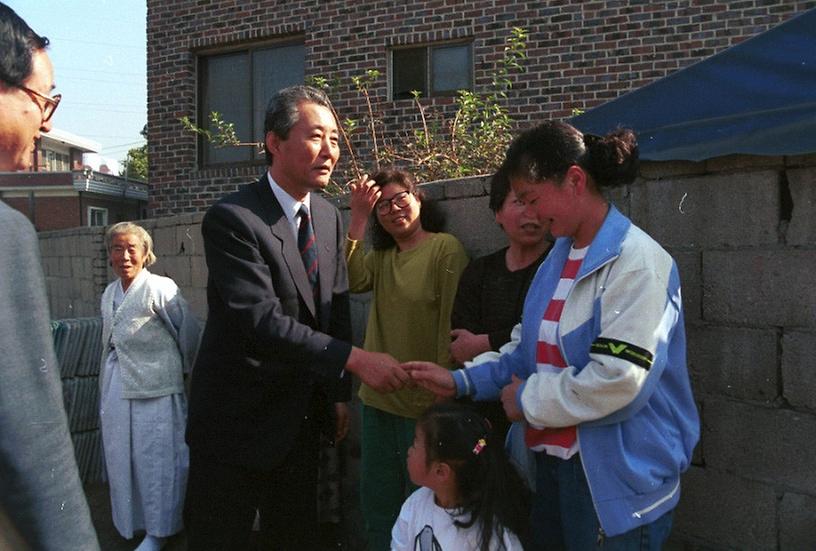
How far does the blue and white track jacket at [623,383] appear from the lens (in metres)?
1.99

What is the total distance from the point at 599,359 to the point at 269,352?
1.28m

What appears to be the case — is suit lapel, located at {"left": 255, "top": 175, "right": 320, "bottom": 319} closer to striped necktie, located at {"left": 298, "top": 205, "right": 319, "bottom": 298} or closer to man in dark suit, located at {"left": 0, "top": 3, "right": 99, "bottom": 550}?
striped necktie, located at {"left": 298, "top": 205, "right": 319, "bottom": 298}

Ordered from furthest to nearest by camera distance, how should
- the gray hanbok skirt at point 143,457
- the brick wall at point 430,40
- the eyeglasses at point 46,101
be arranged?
the brick wall at point 430,40 < the gray hanbok skirt at point 143,457 < the eyeglasses at point 46,101

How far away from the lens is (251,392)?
Result: 288cm

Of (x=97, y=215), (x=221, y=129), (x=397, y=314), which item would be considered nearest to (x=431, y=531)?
(x=397, y=314)

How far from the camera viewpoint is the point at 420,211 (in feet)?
12.2

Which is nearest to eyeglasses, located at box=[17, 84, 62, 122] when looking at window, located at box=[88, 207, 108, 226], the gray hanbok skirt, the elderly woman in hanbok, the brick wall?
the elderly woman in hanbok

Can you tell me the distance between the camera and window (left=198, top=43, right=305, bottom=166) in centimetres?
918

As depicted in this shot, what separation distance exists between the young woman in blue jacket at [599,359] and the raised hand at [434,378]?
34cm

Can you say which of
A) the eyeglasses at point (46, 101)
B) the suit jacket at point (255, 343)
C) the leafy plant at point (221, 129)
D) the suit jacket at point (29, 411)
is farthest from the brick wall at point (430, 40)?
the suit jacket at point (29, 411)

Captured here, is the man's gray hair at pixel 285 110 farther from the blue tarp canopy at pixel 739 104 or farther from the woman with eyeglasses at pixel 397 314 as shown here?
the blue tarp canopy at pixel 739 104

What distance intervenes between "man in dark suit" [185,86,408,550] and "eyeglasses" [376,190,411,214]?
1.67 feet

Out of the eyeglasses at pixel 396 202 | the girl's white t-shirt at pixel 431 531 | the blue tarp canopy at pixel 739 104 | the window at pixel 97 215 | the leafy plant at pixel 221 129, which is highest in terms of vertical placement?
the window at pixel 97 215

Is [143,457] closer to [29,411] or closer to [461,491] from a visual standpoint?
[461,491]
